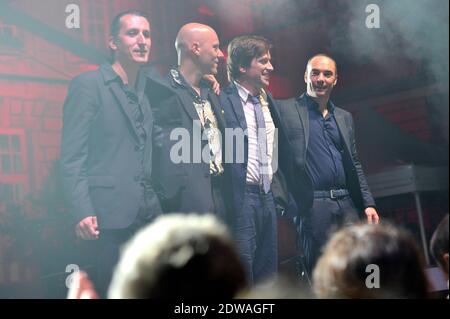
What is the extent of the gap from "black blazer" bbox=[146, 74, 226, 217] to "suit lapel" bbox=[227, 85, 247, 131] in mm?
215

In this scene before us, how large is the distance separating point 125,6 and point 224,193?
0.95m

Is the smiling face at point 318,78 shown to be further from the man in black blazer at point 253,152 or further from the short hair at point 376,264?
the short hair at point 376,264

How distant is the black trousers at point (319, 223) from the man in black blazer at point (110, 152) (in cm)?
78

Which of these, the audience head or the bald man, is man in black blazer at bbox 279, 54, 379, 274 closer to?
the bald man

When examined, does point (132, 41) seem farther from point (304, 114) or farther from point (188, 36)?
point (304, 114)

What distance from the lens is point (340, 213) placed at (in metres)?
3.74

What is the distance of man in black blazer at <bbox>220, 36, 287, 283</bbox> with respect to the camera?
3.50 metres

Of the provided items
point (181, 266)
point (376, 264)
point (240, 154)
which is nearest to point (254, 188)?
point (240, 154)

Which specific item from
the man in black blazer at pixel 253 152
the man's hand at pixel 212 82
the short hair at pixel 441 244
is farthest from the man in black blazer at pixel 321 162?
the short hair at pixel 441 244

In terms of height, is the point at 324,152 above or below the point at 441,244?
above

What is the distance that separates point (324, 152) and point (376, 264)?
2.31 m

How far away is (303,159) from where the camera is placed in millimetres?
3775

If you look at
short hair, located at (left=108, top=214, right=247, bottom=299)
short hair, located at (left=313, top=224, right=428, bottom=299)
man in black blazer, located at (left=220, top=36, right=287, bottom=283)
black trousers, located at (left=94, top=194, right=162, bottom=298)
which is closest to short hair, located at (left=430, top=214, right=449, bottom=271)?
short hair, located at (left=313, top=224, right=428, bottom=299)

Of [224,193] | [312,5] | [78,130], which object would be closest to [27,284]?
[78,130]
